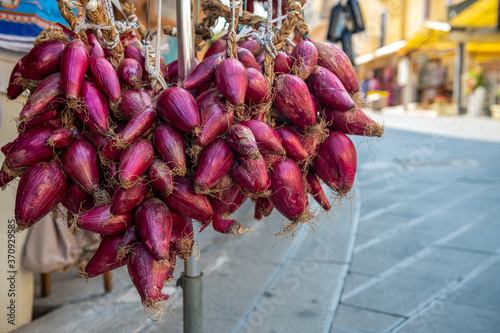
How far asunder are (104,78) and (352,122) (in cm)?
54

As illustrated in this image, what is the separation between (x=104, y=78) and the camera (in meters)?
0.82

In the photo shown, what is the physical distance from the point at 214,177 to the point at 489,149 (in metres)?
6.89

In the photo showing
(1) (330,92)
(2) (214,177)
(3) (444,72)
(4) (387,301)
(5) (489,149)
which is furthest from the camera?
(3) (444,72)

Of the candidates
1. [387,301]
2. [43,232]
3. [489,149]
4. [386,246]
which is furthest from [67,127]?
[489,149]

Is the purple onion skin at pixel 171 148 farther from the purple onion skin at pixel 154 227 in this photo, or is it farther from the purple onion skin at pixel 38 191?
the purple onion skin at pixel 38 191

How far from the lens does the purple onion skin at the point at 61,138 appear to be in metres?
0.75

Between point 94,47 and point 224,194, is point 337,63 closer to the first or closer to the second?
point 224,194

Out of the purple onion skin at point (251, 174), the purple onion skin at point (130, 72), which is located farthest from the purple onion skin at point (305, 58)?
the purple onion skin at point (130, 72)

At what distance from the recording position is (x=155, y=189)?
0.79 meters

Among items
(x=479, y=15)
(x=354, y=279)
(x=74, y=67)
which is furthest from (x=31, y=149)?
(x=479, y=15)

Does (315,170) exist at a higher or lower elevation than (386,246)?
higher

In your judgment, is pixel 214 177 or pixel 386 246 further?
pixel 386 246

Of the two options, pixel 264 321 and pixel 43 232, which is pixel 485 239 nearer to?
pixel 264 321

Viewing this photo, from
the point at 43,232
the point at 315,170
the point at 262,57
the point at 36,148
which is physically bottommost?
the point at 43,232
